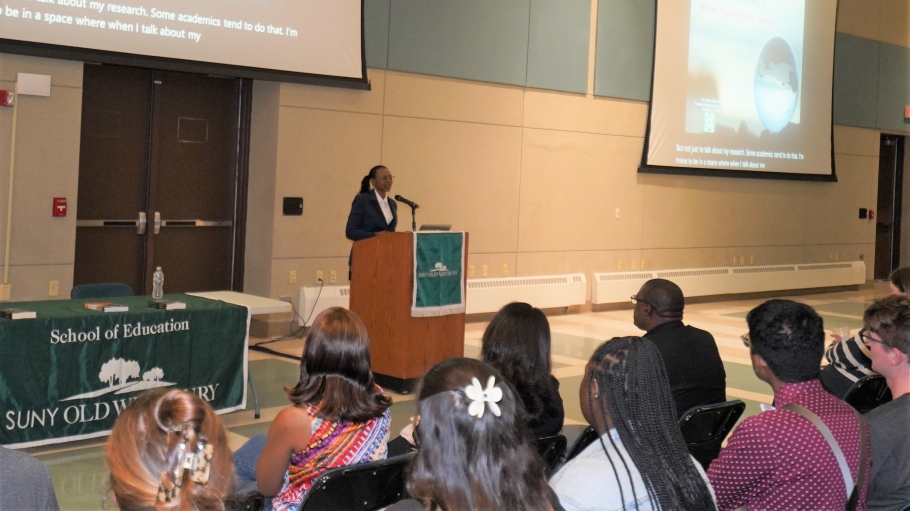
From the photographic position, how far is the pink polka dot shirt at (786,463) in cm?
217

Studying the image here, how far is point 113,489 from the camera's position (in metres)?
1.47

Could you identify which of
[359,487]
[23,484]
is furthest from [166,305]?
[23,484]

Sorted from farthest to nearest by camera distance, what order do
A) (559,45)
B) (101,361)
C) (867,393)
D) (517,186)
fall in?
(559,45), (517,186), (101,361), (867,393)

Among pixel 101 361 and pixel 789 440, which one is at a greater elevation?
pixel 789 440

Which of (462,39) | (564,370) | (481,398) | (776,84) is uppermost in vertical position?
(776,84)

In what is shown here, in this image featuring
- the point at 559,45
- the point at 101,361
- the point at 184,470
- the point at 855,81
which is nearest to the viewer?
the point at 184,470

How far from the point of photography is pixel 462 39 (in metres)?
9.20

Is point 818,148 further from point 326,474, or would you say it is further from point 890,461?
point 326,474

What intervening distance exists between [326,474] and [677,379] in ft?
5.96

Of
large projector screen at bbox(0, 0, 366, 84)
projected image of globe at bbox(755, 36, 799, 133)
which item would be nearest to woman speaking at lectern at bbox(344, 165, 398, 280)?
large projector screen at bbox(0, 0, 366, 84)

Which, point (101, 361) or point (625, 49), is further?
point (625, 49)

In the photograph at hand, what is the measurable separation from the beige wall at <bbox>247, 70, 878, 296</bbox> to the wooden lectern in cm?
222

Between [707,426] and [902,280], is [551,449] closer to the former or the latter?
[707,426]

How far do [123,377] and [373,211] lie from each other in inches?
109
